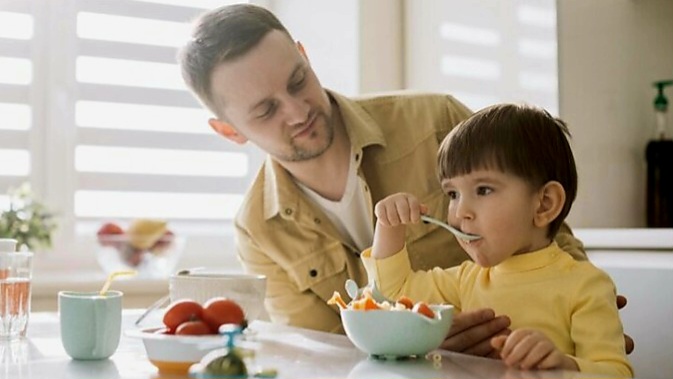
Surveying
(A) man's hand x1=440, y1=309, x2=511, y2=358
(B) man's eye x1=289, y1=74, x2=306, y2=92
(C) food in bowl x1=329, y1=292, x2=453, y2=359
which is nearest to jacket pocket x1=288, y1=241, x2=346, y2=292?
(B) man's eye x1=289, y1=74, x2=306, y2=92

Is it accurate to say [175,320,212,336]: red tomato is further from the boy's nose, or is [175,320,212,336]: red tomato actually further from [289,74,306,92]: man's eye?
[289,74,306,92]: man's eye

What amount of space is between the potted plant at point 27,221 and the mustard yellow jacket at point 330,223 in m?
0.77

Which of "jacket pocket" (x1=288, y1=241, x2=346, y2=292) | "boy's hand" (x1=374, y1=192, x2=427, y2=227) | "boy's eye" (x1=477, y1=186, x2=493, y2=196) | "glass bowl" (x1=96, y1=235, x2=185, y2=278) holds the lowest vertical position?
"glass bowl" (x1=96, y1=235, x2=185, y2=278)

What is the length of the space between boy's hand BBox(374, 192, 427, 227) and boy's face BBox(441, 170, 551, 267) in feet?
0.21

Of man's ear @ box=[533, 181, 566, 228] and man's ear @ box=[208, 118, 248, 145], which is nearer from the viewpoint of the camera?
man's ear @ box=[533, 181, 566, 228]

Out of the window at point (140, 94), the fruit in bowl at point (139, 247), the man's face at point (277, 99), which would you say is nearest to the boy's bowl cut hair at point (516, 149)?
the man's face at point (277, 99)

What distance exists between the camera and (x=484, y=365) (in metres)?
1.09

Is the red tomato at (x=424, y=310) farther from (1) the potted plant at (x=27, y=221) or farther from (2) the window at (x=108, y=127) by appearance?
(2) the window at (x=108, y=127)

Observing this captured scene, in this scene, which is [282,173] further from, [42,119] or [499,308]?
[42,119]

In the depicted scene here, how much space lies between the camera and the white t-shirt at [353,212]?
178 centimetres

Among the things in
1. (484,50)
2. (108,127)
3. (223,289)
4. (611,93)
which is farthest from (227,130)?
(108,127)

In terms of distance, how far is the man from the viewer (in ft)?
5.50

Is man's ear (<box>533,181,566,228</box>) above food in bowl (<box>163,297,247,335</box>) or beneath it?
above

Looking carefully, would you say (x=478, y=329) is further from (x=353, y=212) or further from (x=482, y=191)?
(x=353, y=212)
